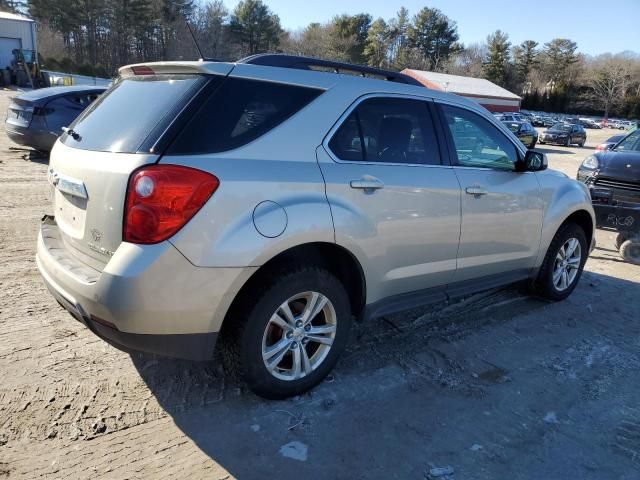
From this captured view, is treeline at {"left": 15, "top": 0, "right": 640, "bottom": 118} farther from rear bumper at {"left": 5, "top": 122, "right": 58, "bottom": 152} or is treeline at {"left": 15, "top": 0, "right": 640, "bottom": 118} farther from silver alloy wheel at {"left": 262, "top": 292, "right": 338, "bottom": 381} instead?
silver alloy wheel at {"left": 262, "top": 292, "right": 338, "bottom": 381}

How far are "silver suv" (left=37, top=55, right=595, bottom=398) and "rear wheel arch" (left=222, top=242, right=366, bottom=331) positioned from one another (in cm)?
1

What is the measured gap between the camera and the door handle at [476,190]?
12.1 ft

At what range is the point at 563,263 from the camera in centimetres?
494

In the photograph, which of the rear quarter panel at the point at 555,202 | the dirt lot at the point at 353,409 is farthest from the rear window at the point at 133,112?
the rear quarter panel at the point at 555,202

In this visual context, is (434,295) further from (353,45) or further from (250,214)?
(353,45)

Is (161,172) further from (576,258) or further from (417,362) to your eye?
(576,258)

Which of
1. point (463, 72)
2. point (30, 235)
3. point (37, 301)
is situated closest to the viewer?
point (37, 301)

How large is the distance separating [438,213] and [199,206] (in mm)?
1725

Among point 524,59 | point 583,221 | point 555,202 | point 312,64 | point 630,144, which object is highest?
point 524,59

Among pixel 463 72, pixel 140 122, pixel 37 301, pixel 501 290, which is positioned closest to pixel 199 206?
pixel 140 122

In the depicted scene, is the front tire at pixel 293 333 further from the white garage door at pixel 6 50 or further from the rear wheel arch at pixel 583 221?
the white garage door at pixel 6 50

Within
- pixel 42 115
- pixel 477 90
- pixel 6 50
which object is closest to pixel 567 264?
pixel 42 115

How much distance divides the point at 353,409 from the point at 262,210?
1.32 m

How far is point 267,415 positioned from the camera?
291 cm
